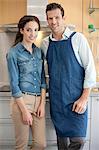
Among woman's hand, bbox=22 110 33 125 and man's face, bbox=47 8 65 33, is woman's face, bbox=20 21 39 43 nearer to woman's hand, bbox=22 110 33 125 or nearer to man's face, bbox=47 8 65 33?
man's face, bbox=47 8 65 33

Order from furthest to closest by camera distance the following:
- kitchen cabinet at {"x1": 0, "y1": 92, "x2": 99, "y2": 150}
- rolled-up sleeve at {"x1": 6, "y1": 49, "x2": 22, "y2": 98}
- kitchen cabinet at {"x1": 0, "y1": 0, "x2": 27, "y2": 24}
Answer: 1. kitchen cabinet at {"x1": 0, "y1": 0, "x2": 27, "y2": 24}
2. kitchen cabinet at {"x1": 0, "y1": 92, "x2": 99, "y2": 150}
3. rolled-up sleeve at {"x1": 6, "y1": 49, "x2": 22, "y2": 98}

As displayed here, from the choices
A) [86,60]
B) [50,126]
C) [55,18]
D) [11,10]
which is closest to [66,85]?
[86,60]

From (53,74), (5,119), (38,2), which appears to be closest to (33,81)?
(53,74)

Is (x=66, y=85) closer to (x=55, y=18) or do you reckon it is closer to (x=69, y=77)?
(x=69, y=77)

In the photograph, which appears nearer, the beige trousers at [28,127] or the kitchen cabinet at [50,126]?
the beige trousers at [28,127]

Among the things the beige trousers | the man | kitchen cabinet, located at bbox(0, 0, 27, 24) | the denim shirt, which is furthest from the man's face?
kitchen cabinet, located at bbox(0, 0, 27, 24)

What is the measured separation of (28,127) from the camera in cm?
154

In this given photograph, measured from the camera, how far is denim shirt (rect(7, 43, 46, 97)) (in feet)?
4.87

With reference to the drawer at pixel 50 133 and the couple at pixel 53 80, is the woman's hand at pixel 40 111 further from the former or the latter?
the drawer at pixel 50 133

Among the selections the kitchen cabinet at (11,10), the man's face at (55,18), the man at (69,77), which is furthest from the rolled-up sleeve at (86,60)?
the kitchen cabinet at (11,10)

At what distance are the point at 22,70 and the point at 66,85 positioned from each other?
0.28 m

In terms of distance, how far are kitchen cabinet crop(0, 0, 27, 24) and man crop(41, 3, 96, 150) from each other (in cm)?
91

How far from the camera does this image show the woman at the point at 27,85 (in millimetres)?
1494

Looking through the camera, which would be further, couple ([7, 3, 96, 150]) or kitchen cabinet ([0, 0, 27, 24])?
kitchen cabinet ([0, 0, 27, 24])
